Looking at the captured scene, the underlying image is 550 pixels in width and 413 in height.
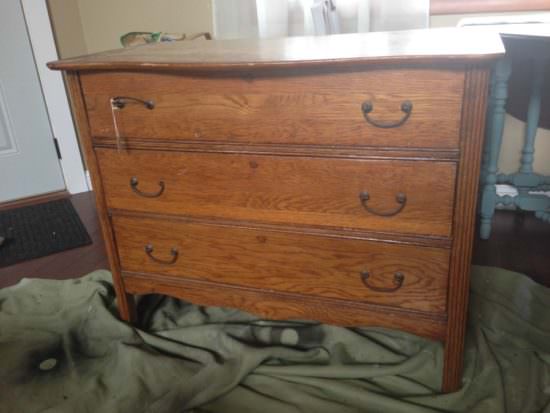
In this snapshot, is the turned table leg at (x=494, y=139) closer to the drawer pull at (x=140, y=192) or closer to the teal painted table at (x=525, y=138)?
the teal painted table at (x=525, y=138)

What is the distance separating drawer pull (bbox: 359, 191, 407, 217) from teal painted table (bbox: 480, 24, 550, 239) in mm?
761

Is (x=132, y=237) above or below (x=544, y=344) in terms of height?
above

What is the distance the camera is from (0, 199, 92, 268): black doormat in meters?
2.04

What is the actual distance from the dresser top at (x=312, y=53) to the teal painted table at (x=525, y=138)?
0.46 meters

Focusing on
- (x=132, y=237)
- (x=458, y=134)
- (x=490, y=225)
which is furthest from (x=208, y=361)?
(x=490, y=225)

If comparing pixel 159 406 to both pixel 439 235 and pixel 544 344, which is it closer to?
pixel 439 235

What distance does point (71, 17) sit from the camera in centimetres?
247

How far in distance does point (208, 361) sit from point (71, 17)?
1.95m

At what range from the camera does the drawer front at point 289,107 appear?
0.97m

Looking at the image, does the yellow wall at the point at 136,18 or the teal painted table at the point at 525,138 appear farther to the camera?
the yellow wall at the point at 136,18

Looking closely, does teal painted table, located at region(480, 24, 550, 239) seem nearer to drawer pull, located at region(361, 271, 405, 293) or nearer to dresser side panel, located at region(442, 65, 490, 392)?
dresser side panel, located at region(442, 65, 490, 392)

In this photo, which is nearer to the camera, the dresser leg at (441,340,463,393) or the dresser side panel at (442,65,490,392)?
the dresser side panel at (442,65,490,392)

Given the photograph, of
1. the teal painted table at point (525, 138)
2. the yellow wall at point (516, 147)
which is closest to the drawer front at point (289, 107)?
the teal painted table at point (525, 138)

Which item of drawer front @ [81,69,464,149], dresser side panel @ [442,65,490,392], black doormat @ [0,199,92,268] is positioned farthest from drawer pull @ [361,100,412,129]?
black doormat @ [0,199,92,268]
